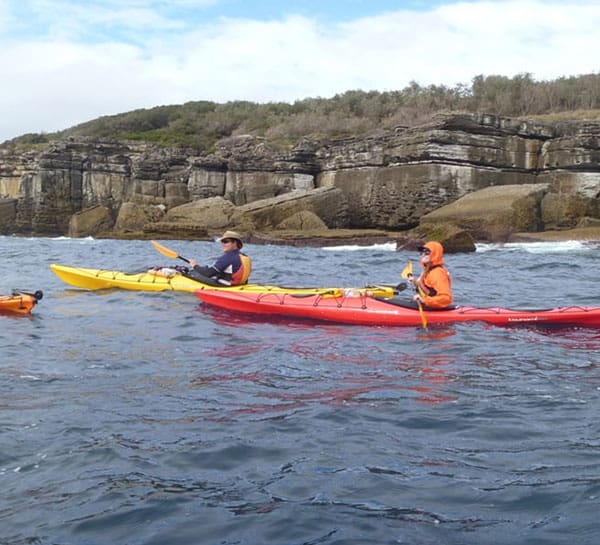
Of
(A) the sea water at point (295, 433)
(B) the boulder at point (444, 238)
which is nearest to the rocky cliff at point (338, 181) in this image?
(B) the boulder at point (444, 238)

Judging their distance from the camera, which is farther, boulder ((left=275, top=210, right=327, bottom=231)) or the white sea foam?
boulder ((left=275, top=210, right=327, bottom=231))

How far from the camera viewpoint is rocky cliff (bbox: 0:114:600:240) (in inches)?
950

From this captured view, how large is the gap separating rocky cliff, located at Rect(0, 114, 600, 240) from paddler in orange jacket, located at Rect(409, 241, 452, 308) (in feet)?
46.2

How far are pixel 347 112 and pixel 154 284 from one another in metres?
40.7

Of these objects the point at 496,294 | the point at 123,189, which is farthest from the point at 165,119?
the point at 496,294

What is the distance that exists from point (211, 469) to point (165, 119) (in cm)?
5895

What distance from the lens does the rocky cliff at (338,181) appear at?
24125mm

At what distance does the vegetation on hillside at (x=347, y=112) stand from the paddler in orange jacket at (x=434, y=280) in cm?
2671

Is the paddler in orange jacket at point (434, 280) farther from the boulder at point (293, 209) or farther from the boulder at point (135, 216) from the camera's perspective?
the boulder at point (135, 216)

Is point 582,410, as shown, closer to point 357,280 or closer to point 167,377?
point 167,377

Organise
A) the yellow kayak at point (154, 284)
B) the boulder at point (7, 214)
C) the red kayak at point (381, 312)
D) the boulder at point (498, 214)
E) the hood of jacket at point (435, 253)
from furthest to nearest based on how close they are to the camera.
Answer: the boulder at point (7, 214) → the boulder at point (498, 214) → the yellow kayak at point (154, 284) → the hood of jacket at point (435, 253) → the red kayak at point (381, 312)

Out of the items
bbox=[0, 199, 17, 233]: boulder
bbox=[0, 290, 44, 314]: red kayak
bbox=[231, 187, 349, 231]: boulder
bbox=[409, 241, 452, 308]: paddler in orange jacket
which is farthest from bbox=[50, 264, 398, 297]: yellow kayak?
bbox=[0, 199, 17, 233]: boulder

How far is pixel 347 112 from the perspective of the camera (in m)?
49.0

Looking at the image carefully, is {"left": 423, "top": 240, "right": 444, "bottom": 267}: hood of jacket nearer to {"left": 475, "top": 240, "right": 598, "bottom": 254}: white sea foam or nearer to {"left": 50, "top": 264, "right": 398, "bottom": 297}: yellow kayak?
{"left": 50, "top": 264, "right": 398, "bottom": 297}: yellow kayak
